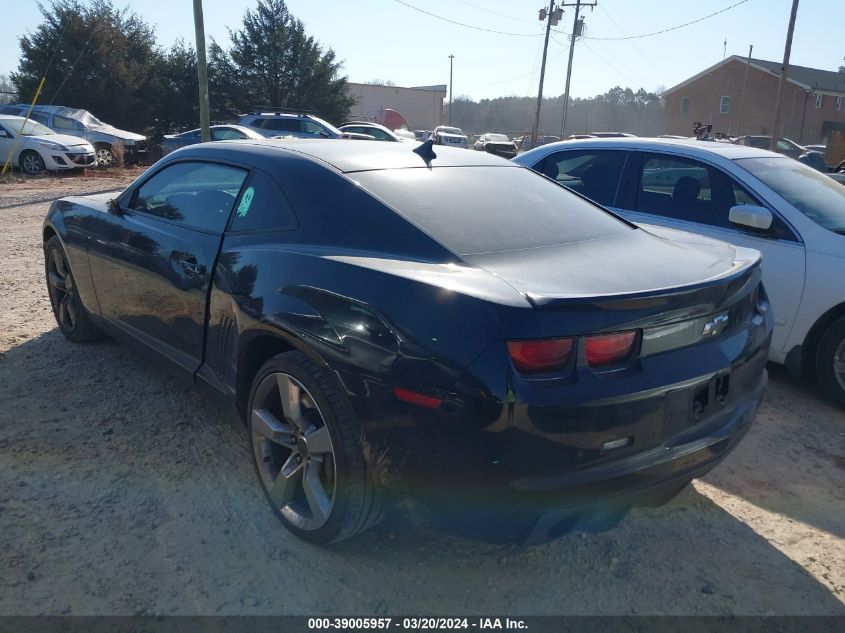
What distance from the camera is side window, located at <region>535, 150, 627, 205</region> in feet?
17.5

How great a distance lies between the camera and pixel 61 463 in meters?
3.27

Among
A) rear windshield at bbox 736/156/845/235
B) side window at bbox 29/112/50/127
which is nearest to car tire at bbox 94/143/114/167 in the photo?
side window at bbox 29/112/50/127

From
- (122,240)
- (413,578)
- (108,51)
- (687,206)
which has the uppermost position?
(108,51)

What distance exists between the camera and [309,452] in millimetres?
2596

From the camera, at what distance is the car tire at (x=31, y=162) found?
1692 cm

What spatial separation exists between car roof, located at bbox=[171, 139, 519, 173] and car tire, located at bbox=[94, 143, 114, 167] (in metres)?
17.8

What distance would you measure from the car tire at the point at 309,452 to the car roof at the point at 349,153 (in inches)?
38.3

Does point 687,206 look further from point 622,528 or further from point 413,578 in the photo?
point 413,578

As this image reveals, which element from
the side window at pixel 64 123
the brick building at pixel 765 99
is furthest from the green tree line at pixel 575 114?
the side window at pixel 64 123

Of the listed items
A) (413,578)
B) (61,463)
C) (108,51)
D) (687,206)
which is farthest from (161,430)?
(108,51)

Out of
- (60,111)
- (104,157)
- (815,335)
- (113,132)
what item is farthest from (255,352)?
(113,132)

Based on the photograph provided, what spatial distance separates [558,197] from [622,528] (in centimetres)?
161

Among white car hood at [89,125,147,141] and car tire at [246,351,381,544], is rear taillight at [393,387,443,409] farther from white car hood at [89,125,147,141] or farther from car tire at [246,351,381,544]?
white car hood at [89,125,147,141]

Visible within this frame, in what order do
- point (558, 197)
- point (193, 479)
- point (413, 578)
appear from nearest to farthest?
point (413, 578), point (193, 479), point (558, 197)
